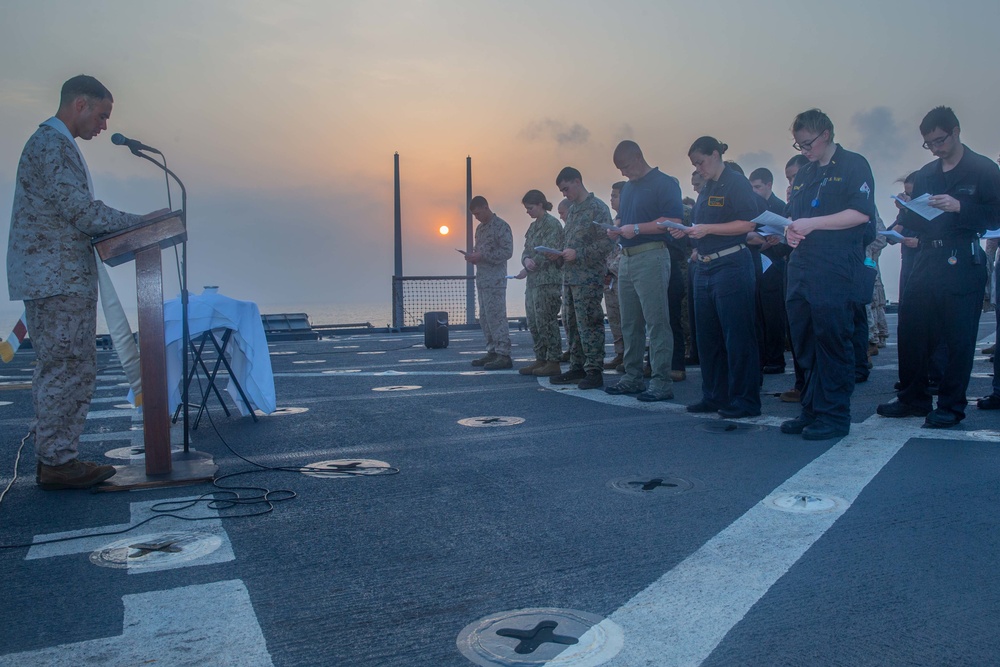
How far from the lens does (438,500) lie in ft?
10.6

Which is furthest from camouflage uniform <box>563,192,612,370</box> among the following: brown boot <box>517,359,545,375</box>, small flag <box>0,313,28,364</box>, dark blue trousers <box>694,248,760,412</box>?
small flag <box>0,313,28,364</box>

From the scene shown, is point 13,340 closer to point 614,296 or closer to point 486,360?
point 486,360

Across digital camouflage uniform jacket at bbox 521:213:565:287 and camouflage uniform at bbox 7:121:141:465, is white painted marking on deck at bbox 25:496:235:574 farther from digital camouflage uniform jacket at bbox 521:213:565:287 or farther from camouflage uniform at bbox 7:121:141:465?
digital camouflage uniform jacket at bbox 521:213:565:287

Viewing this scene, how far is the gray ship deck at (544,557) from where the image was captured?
6.23ft

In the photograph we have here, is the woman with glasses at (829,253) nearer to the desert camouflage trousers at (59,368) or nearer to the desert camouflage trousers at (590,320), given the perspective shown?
the desert camouflage trousers at (590,320)

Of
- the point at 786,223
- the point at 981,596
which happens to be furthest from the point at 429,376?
the point at 981,596

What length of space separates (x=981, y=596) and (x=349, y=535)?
1.99m

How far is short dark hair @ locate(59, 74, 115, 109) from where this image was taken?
353cm

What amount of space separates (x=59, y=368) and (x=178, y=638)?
201 centimetres

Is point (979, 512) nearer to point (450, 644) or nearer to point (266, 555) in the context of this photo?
point (450, 644)

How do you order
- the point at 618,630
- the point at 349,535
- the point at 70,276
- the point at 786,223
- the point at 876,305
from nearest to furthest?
1. the point at 618,630
2. the point at 349,535
3. the point at 70,276
4. the point at 786,223
5. the point at 876,305

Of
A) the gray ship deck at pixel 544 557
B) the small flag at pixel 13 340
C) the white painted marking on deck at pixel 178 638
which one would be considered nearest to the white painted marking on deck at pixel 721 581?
the gray ship deck at pixel 544 557

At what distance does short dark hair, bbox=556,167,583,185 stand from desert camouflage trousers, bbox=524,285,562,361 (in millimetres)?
1073

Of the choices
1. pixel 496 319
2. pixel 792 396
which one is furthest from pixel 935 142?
pixel 496 319
